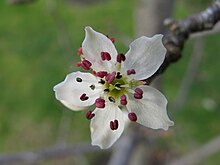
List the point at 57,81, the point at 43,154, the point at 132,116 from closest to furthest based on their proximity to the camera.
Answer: the point at 132,116
the point at 43,154
the point at 57,81

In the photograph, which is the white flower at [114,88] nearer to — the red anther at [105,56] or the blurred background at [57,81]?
the red anther at [105,56]

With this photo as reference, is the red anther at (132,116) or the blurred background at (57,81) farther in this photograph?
the blurred background at (57,81)

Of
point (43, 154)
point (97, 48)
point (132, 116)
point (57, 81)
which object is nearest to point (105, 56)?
point (97, 48)

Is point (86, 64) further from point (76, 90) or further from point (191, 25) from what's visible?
point (191, 25)

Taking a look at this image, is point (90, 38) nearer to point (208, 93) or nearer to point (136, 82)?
point (136, 82)

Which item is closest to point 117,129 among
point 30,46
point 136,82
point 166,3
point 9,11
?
point 136,82

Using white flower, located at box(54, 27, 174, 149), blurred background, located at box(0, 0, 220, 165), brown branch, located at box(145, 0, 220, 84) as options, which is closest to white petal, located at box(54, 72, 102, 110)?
white flower, located at box(54, 27, 174, 149)

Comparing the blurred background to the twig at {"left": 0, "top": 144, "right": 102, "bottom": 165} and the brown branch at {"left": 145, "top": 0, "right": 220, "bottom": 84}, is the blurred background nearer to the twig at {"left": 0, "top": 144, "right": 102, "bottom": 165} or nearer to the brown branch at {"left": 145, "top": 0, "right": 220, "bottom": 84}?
the twig at {"left": 0, "top": 144, "right": 102, "bottom": 165}

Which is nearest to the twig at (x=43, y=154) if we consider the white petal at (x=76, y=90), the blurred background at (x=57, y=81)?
the blurred background at (x=57, y=81)

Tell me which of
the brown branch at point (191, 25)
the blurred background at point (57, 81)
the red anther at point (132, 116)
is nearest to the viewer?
the red anther at point (132, 116)
